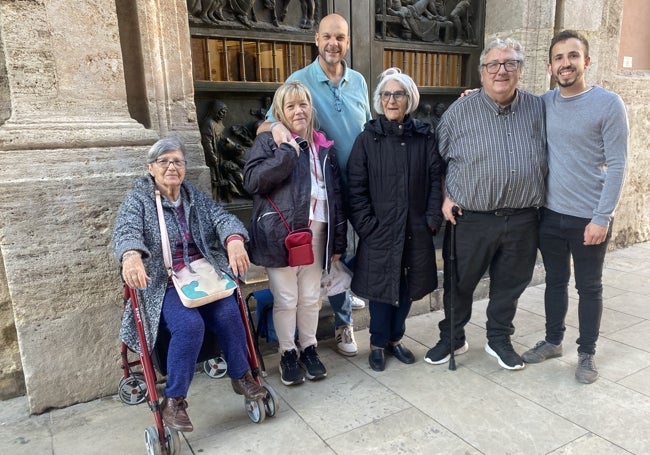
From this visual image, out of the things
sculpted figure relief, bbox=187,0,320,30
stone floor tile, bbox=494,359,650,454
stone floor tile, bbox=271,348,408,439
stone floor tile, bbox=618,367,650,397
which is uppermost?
sculpted figure relief, bbox=187,0,320,30

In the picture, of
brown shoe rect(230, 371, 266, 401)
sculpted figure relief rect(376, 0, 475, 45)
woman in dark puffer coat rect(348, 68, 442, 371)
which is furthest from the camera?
sculpted figure relief rect(376, 0, 475, 45)

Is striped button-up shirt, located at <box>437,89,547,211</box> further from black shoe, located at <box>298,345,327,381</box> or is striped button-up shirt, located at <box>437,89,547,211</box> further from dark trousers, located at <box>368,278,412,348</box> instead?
black shoe, located at <box>298,345,327,381</box>

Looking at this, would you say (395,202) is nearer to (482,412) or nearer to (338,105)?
(338,105)

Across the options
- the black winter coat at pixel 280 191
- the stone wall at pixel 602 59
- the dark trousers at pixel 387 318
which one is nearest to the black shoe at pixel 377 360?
the dark trousers at pixel 387 318

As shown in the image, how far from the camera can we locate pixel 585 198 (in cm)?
276

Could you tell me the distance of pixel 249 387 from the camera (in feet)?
8.36

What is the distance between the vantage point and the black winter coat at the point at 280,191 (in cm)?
258

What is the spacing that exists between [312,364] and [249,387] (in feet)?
1.83

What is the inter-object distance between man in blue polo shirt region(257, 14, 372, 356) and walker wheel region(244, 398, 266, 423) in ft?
4.31

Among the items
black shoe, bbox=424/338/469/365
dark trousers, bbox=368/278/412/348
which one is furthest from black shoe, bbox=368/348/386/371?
black shoe, bbox=424/338/469/365

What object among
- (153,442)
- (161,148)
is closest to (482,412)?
(153,442)

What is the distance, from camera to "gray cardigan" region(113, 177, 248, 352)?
2.35 m

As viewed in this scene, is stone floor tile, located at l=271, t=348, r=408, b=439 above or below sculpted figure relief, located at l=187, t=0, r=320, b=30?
below

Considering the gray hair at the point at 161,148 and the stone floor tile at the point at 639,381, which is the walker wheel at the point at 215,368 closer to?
the gray hair at the point at 161,148
